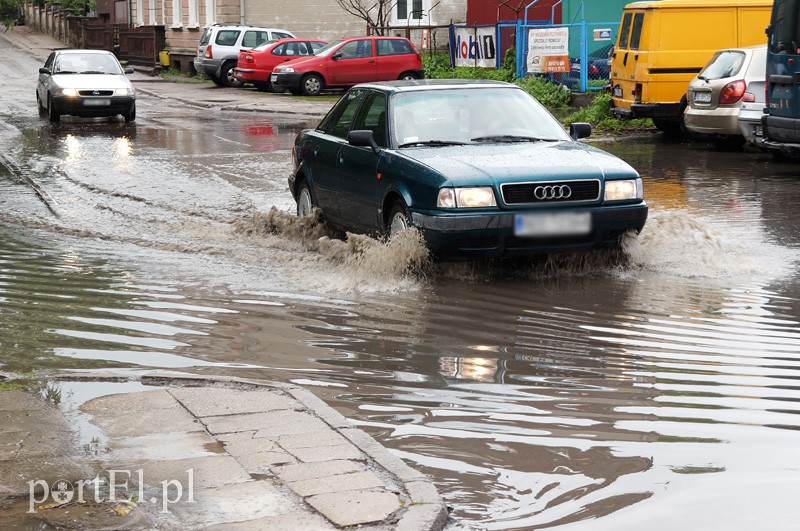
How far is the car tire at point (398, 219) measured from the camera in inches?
364

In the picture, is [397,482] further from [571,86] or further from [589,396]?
[571,86]

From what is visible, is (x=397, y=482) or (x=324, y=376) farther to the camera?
(x=324, y=376)

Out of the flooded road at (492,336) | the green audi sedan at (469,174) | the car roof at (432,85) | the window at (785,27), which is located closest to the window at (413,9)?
the window at (785,27)

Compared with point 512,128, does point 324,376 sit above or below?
below

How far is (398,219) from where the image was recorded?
9.45 m

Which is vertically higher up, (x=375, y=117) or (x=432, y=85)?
(x=432, y=85)

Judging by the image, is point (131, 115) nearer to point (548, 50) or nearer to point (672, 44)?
point (548, 50)

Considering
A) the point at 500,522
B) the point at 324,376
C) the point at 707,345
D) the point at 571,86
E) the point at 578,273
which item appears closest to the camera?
the point at 500,522

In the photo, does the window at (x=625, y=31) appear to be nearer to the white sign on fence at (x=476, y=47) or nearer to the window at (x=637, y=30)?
the window at (x=637, y=30)

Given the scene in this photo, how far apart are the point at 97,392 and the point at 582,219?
418 centimetres

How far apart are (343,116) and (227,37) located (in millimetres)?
28885

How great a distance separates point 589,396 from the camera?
6.10 metres

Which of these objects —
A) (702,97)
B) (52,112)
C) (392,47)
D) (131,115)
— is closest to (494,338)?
(702,97)

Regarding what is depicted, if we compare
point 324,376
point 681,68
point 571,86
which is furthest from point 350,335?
point 571,86
